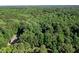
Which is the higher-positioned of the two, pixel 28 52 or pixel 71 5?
pixel 71 5
